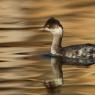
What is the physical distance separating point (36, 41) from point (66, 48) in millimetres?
2176

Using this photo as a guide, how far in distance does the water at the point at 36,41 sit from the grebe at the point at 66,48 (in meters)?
0.34

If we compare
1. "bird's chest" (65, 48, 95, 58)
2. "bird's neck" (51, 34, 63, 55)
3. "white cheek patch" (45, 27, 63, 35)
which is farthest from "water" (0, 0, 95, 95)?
"bird's chest" (65, 48, 95, 58)

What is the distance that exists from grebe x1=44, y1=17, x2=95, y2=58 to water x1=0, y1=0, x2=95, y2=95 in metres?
0.34

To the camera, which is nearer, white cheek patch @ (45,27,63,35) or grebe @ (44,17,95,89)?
grebe @ (44,17,95,89)

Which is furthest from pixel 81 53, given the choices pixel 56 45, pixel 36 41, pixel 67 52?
pixel 36 41

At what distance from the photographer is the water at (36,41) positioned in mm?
18984

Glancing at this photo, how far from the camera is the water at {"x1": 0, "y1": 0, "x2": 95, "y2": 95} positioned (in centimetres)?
1898

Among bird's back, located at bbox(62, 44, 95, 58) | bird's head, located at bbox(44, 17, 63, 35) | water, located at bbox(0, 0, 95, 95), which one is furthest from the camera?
bird's head, located at bbox(44, 17, 63, 35)

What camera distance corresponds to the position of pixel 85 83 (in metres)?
19.2

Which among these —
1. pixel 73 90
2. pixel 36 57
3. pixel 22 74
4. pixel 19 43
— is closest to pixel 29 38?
pixel 19 43

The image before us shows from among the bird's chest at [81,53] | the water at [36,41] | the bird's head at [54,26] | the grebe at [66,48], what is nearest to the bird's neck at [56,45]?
the grebe at [66,48]

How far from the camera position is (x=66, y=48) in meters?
22.6

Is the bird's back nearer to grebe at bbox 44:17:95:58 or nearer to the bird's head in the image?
grebe at bbox 44:17:95:58

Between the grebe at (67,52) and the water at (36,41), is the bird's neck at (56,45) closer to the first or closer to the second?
the grebe at (67,52)
